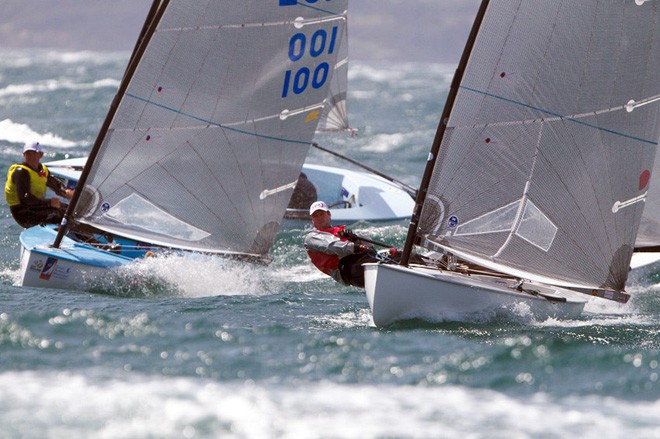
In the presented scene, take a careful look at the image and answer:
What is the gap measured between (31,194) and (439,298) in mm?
4851

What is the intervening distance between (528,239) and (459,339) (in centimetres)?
148

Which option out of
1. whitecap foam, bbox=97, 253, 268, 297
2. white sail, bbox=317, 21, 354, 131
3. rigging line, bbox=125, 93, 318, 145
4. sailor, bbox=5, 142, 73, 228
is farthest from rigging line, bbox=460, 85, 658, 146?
Answer: white sail, bbox=317, 21, 354, 131

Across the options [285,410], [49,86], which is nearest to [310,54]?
[285,410]

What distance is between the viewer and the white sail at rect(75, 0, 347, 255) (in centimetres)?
1136

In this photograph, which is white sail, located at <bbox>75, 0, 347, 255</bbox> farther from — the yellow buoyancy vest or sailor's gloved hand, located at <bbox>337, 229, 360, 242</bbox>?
sailor's gloved hand, located at <bbox>337, 229, 360, 242</bbox>

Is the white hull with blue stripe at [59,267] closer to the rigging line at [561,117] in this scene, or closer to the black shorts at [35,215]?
the black shorts at [35,215]

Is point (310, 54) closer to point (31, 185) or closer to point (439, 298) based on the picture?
point (31, 185)

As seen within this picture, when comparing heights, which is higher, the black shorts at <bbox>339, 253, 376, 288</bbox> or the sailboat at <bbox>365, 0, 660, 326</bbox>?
the sailboat at <bbox>365, 0, 660, 326</bbox>

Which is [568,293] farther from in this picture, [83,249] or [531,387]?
[83,249]

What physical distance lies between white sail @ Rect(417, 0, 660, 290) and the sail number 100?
2.71 m

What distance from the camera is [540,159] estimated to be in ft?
32.5

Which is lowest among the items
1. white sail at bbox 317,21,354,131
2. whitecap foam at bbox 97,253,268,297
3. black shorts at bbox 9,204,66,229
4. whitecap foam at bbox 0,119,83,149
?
whitecap foam at bbox 97,253,268,297

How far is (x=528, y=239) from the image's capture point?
10070mm

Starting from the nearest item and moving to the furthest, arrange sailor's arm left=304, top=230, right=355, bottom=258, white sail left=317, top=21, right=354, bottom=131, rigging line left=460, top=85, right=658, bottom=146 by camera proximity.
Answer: rigging line left=460, top=85, right=658, bottom=146, sailor's arm left=304, top=230, right=355, bottom=258, white sail left=317, top=21, right=354, bottom=131
